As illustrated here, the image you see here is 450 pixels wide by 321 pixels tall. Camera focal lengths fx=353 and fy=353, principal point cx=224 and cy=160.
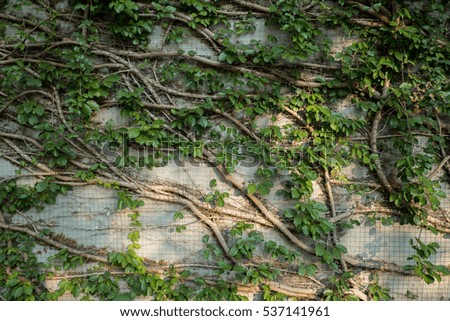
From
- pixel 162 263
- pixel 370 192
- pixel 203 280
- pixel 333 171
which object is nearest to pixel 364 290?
pixel 370 192

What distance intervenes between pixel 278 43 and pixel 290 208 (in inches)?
36.5

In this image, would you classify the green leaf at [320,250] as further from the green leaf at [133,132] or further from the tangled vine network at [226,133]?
the green leaf at [133,132]

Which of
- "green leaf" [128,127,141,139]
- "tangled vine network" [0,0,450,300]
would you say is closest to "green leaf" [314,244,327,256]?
"tangled vine network" [0,0,450,300]

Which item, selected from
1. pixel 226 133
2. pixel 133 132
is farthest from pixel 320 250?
pixel 133 132

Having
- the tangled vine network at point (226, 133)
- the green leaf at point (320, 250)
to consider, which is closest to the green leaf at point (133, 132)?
the tangled vine network at point (226, 133)

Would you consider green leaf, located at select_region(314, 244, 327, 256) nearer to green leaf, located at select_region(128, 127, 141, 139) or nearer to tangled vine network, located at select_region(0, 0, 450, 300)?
tangled vine network, located at select_region(0, 0, 450, 300)

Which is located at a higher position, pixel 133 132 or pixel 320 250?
pixel 133 132

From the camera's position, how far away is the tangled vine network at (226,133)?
191 centimetres

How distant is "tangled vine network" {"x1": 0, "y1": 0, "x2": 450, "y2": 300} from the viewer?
191cm

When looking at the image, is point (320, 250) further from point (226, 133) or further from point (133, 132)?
point (133, 132)

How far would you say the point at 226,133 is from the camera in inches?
78.8

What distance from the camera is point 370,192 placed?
1.99 metres

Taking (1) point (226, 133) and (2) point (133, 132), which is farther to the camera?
(1) point (226, 133)

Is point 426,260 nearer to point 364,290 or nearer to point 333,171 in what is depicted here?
point 364,290
